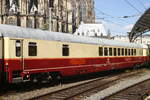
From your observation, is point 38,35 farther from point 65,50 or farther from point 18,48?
point 65,50

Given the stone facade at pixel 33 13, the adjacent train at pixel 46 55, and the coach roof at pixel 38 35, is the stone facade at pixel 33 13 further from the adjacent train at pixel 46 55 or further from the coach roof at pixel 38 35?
the coach roof at pixel 38 35

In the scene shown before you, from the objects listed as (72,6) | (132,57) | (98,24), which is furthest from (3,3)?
(132,57)

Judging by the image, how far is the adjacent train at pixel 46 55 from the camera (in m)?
15.3

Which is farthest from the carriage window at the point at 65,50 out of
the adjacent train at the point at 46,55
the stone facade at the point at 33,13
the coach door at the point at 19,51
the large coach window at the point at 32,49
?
the stone facade at the point at 33,13

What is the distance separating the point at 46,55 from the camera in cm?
1802

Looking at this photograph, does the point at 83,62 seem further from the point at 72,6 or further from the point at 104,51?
the point at 72,6

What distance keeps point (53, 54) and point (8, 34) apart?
394 cm

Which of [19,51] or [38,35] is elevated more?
[38,35]

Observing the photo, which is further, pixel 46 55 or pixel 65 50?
pixel 65 50

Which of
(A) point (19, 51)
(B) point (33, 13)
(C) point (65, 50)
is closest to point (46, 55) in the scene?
(C) point (65, 50)

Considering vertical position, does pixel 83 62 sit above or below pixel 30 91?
above

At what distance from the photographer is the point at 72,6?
105 meters

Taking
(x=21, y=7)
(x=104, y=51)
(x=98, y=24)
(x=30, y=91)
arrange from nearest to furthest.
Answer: (x=30, y=91) < (x=104, y=51) < (x=21, y=7) < (x=98, y=24)

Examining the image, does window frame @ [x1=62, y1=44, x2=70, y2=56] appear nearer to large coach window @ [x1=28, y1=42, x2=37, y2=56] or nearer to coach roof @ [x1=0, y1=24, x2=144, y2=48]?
coach roof @ [x1=0, y1=24, x2=144, y2=48]
